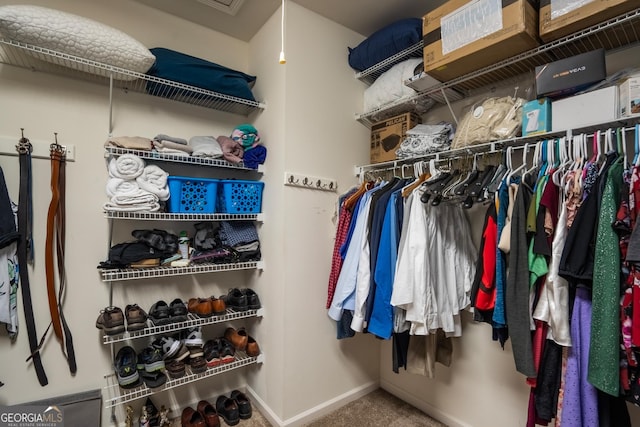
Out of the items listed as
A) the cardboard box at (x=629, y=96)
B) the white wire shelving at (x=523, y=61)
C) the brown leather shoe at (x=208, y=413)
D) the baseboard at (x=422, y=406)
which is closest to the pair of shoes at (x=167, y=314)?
the brown leather shoe at (x=208, y=413)

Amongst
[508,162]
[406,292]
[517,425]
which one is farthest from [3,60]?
[517,425]

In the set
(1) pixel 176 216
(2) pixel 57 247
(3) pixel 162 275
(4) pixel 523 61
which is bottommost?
(3) pixel 162 275

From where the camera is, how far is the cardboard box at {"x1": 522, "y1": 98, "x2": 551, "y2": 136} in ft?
3.96

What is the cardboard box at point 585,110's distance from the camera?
3.46ft

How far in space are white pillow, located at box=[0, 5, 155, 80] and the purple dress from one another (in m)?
2.11

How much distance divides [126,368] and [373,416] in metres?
1.43

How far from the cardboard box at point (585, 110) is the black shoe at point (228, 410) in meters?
2.15

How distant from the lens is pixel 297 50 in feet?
5.79

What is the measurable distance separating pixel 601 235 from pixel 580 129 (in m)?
0.46

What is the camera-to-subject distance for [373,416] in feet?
6.08

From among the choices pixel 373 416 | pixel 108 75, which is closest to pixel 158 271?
pixel 108 75

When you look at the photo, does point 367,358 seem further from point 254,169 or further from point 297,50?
point 297,50

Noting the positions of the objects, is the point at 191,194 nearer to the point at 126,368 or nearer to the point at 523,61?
the point at 126,368

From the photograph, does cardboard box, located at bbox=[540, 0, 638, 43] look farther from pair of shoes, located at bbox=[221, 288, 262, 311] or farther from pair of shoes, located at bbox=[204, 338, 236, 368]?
pair of shoes, located at bbox=[204, 338, 236, 368]
